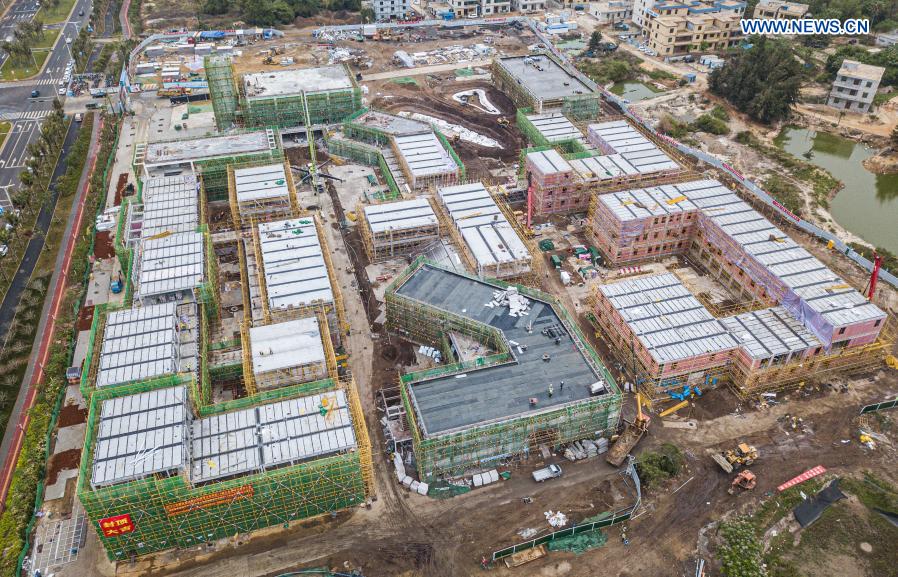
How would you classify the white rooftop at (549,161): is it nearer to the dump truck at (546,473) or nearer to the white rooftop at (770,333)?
the white rooftop at (770,333)

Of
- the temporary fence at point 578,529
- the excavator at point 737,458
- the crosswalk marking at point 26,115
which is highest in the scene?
the crosswalk marking at point 26,115

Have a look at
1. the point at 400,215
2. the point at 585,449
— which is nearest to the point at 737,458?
the point at 585,449

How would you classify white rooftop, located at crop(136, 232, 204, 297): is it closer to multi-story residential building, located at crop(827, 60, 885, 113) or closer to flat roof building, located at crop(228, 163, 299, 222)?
flat roof building, located at crop(228, 163, 299, 222)

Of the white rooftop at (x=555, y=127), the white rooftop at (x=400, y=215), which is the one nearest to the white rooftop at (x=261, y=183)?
the white rooftop at (x=400, y=215)

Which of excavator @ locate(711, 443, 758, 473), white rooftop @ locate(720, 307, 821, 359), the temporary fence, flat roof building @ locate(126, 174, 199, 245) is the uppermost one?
flat roof building @ locate(126, 174, 199, 245)

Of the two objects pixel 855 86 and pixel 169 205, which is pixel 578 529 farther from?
pixel 855 86

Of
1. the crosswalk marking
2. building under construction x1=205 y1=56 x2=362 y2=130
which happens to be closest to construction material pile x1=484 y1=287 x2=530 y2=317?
building under construction x1=205 y1=56 x2=362 y2=130

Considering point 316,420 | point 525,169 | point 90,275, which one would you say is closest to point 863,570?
point 316,420
